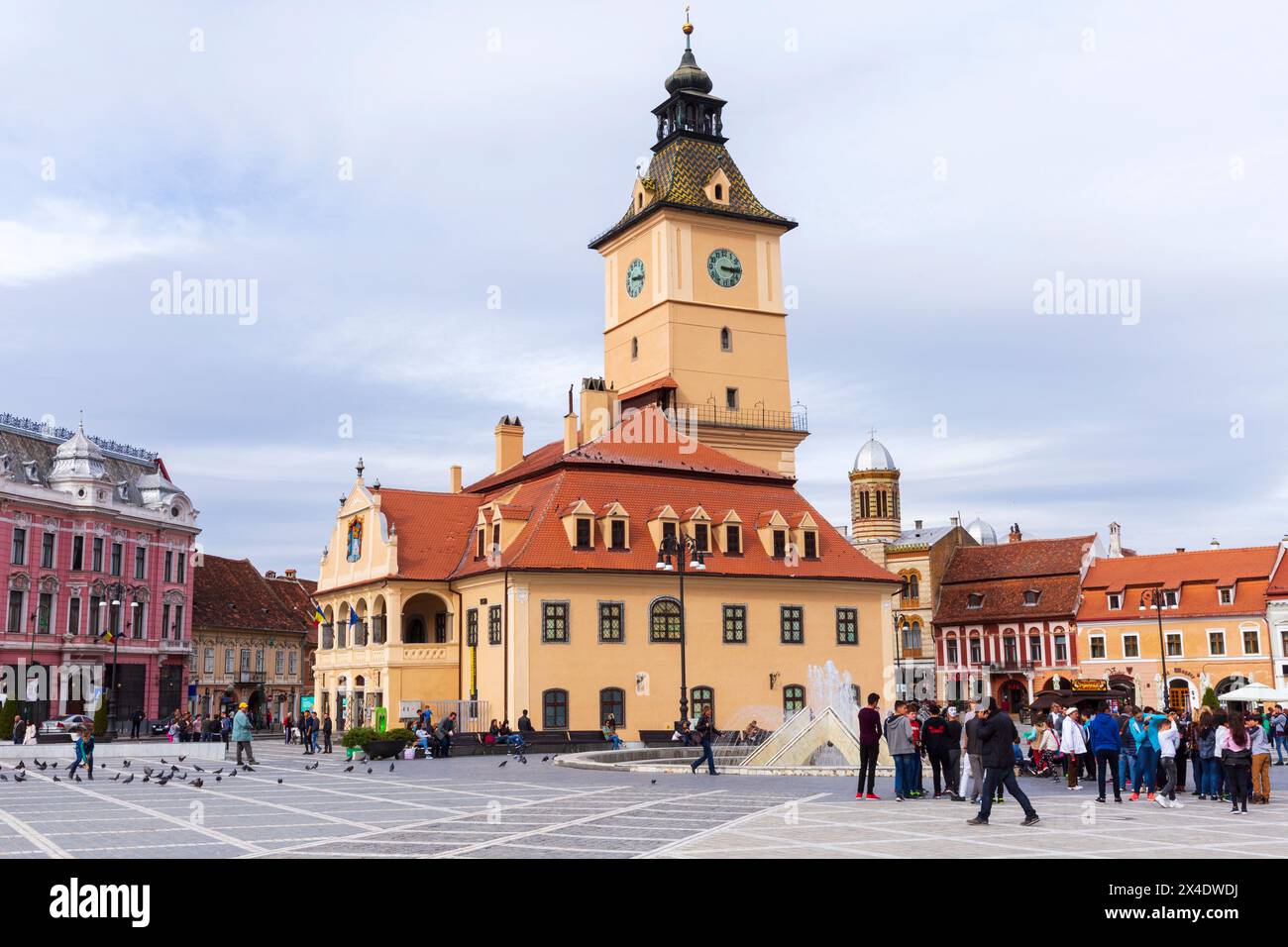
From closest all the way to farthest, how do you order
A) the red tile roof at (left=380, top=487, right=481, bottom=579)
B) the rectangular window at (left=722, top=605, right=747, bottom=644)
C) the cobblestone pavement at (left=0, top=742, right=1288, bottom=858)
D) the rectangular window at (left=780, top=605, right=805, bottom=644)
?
the cobblestone pavement at (left=0, top=742, right=1288, bottom=858)
the rectangular window at (left=722, top=605, right=747, bottom=644)
the rectangular window at (left=780, top=605, right=805, bottom=644)
the red tile roof at (left=380, top=487, right=481, bottom=579)

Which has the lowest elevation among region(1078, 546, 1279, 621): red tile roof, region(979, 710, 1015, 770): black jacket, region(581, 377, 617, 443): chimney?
region(979, 710, 1015, 770): black jacket

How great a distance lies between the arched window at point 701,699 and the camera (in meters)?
47.2

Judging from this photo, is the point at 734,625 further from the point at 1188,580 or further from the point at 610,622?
the point at 1188,580

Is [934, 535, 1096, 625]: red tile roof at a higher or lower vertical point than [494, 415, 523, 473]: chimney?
lower

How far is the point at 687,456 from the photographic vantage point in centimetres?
5341

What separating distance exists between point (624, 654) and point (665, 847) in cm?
3276

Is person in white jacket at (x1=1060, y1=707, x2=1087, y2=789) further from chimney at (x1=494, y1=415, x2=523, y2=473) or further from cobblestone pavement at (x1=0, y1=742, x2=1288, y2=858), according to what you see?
chimney at (x1=494, y1=415, x2=523, y2=473)

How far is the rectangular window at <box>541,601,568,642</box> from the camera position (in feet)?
149

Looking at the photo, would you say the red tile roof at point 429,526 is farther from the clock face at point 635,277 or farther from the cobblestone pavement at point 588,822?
the cobblestone pavement at point 588,822

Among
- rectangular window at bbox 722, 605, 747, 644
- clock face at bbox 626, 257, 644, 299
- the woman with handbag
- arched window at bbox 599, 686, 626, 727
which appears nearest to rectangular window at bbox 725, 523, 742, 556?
rectangular window at bbox 722, 605, 747, 644

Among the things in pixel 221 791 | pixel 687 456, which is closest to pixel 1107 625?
pixel 687 456

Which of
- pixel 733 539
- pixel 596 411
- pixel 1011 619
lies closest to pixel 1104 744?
pixel 733 539

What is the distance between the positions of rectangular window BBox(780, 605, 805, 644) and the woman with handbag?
30.6 metres

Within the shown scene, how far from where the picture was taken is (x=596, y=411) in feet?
190
